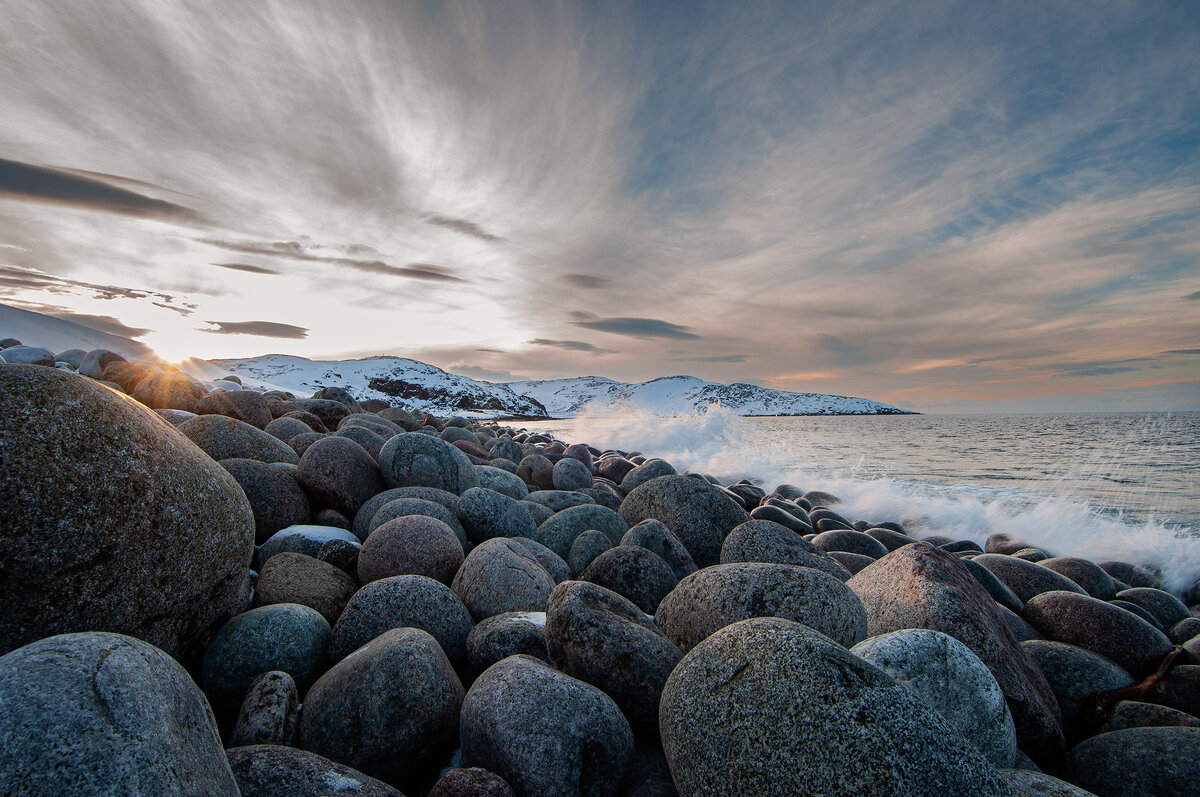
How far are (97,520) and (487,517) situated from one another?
3.44 m

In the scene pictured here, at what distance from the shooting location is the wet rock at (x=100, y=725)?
147 cm

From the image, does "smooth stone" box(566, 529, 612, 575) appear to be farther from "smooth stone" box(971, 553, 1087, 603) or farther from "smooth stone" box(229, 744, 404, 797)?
"smooth stone" box(971, 553, 1087, 603)

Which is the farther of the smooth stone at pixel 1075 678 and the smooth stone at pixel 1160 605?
the smooth stone at pixel 1160 605

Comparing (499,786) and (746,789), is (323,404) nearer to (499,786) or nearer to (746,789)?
(499,786)

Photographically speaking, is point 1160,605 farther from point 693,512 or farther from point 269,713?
point 269,713

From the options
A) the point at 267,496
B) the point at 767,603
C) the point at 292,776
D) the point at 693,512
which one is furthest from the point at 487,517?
the point at 292,776

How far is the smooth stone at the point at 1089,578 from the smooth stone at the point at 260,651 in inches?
370

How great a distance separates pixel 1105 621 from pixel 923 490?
15.0 meters

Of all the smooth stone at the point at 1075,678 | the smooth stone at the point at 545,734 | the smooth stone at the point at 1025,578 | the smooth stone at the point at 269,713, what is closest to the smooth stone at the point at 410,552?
the smooth stone at the point at 269,713

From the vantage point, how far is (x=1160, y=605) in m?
7.11

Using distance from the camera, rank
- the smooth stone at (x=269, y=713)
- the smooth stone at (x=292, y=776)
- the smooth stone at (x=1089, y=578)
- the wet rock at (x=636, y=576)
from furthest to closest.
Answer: the smooth stone at (x=1089, y=578), the wet rock at (x=636, y=576), the smooth stone at (x=269, y=713), the smooth stone at (x=292, y=776)

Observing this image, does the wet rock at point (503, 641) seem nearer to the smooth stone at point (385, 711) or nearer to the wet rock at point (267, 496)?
the smooth stone at point (385, 711)

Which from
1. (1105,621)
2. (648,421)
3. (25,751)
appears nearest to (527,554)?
(25,751)

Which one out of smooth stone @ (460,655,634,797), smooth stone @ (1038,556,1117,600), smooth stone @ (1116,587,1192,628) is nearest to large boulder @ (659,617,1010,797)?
smooth stone @ (460,655,634,797)
